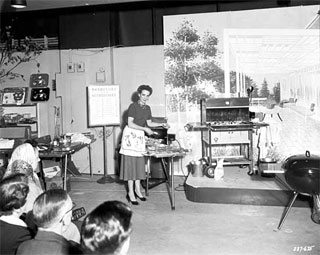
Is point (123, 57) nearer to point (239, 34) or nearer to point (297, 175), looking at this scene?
point (239, 34)

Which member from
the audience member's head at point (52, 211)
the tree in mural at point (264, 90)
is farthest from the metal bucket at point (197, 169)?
the audience member's head at point (52, 211)

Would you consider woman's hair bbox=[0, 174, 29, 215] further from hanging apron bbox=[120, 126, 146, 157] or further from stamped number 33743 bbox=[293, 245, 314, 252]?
stamped number 33743 bbox=[293, 245, 314, 252]

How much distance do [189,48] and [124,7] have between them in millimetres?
1176

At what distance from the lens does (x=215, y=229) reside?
3.20 meters

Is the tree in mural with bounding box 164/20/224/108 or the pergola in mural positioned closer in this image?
the pergola in mural

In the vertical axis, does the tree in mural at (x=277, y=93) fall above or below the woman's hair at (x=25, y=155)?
above

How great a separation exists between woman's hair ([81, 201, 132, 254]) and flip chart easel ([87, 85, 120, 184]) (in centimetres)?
384

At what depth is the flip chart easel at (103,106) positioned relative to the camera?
5125 millimetres

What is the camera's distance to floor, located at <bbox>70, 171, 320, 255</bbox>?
2805 mm

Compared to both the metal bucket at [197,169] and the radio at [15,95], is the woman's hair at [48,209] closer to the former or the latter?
the metal bucket at [197,169]

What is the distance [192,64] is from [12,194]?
380 cm

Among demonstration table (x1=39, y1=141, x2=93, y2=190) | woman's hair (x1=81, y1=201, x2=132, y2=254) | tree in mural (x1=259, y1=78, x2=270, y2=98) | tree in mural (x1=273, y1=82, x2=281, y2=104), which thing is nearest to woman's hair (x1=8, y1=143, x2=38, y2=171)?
demonstration table (x1=39, y1=141, x2=93, y2=190)

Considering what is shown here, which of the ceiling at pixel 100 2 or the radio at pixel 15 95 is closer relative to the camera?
the ceiling at pixel 100 2

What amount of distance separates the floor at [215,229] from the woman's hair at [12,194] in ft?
3.87
